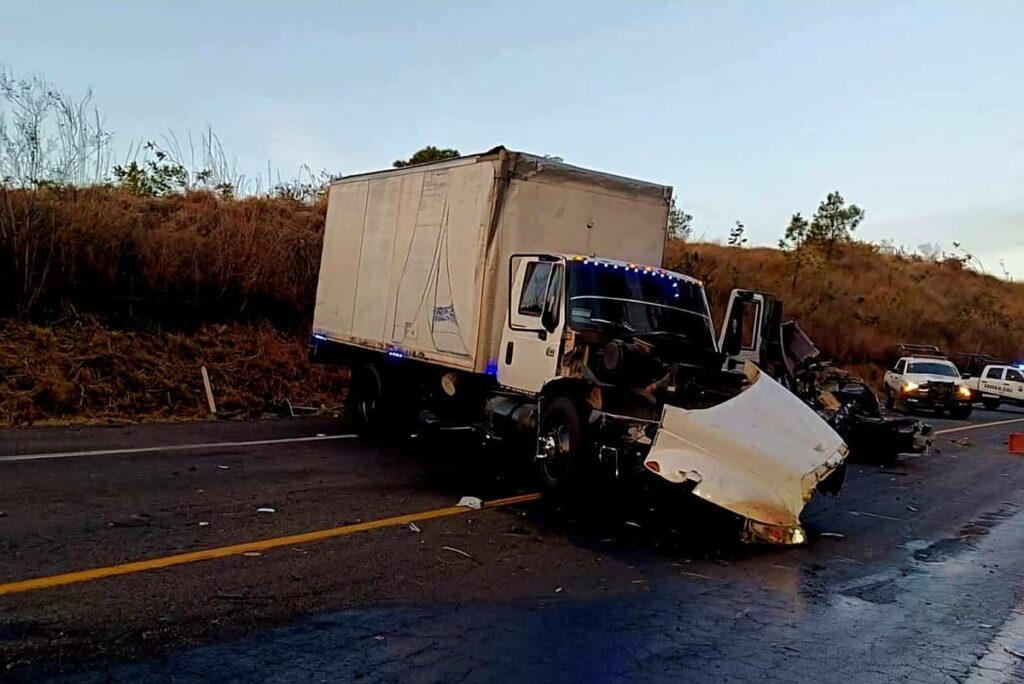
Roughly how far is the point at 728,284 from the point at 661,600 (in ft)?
97.3

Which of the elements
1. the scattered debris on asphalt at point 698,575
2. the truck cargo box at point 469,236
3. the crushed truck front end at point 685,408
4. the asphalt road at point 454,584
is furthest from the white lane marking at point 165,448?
the scattered debris on asphalt at point 698,575

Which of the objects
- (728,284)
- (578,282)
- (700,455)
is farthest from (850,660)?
(728,284)

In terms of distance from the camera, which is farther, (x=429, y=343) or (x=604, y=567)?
(x=429, y=343)

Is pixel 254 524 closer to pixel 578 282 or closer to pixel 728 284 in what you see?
pixel 578 282

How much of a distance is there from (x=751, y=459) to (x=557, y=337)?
8.82ft

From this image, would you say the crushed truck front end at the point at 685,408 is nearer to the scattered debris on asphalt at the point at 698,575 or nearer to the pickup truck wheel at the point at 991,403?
the scattered debris on asphalt at the point at 698,575

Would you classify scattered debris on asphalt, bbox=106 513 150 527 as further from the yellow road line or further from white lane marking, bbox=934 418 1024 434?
white lane marking, bbox=934 418 1024 434

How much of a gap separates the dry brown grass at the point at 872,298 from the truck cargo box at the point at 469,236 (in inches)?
605

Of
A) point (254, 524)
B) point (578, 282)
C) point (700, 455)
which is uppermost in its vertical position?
point (578, 282)

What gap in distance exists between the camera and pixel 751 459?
716 cm

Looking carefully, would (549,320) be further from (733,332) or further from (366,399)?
(366,399)

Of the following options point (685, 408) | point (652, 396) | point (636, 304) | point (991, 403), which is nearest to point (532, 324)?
point (636, 304)

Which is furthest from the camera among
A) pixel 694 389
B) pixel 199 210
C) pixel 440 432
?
pixel 199 210

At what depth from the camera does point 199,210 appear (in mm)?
21109
